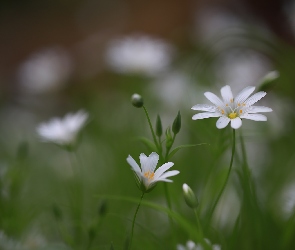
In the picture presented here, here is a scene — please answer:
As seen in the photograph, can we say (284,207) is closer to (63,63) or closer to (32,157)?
(32,157)

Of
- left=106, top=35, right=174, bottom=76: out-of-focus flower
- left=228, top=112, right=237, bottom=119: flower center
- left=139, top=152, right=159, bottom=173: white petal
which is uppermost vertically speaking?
left=228, top=112, right=237, bottom=119: flower center

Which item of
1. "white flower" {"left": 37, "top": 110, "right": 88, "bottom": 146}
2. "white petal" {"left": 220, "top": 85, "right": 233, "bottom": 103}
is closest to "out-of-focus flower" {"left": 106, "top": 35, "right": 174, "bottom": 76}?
"white flower" {"left": 37, "top": 110, "right": 88, "bottom": 146}

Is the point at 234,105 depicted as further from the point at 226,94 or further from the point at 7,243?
the point at 7,243

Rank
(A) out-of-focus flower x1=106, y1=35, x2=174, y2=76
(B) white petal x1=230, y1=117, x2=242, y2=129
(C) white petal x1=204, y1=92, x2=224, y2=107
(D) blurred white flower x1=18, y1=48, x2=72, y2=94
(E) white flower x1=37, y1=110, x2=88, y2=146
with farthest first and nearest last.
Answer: (D) blurred white flower x1=18, y1=48, x2=72, y2=94 → (A) out-of-focus flower x1=106, y1=35, x2=174, y2=76 → (E) white flower x1=37, y1=110, x2=88, y2=146 → (C) white petal x1=204, y1=92, x2=224, y2=107 → (B) white petal x1=230, y1=117, x2=242, y2=129

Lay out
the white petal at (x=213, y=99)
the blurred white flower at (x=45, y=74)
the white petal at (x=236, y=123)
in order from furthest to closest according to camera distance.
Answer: the blurred white flower at (x=45, y=74), the white petal at (x=213, y=99), the white petal at (x=236, y=123)

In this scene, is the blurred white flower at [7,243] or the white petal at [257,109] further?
the blurred white flower at [7,243]

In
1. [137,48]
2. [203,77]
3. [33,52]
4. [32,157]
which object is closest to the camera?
[203,77]

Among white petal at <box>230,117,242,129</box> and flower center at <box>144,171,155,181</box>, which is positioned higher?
white petal at <box>230,117,242,129</box>

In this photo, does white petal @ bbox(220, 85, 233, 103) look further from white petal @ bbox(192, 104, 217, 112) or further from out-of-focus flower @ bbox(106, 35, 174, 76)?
out-of-focus flower @ bbox(106, 35, 174, 76)

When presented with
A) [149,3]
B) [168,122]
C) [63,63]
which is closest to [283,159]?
[168,122]

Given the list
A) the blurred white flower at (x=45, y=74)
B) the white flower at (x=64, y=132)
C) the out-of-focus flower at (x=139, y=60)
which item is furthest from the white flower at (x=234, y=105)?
the blurred white flower at (x=45, y=74)

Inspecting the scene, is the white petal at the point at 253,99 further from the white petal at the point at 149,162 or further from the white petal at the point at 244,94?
the white petal at the point at 149,162
